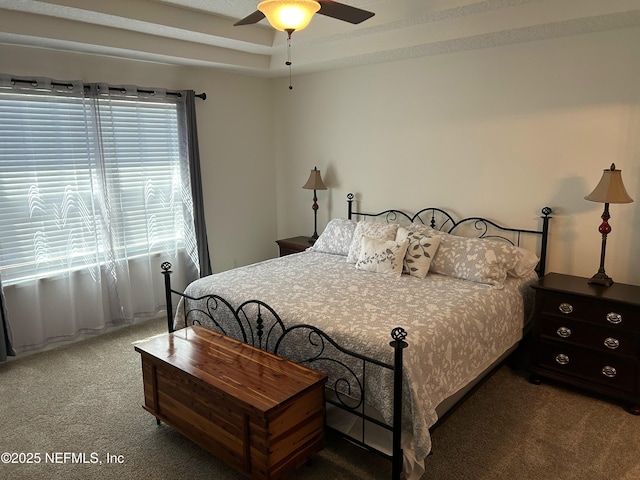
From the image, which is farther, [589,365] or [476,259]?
[476,259]

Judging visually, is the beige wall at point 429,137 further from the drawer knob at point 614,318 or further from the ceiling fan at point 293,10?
the ceiling fan at point 293,10

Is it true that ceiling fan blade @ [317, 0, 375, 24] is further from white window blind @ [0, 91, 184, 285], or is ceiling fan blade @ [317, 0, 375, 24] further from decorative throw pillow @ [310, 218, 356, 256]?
white window blind @ [0, 91, 184, 285]

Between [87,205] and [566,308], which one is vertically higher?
[87,205]

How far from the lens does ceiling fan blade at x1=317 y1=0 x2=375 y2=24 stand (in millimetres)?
2450

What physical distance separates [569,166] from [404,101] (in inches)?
61.3

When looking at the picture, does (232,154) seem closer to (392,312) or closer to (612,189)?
(392,312)

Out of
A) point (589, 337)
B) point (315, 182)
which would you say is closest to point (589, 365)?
point (589, 337)

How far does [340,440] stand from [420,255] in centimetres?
153

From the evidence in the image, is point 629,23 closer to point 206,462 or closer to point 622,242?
point 622,242

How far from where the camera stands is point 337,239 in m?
4.45

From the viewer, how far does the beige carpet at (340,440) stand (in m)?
2.50

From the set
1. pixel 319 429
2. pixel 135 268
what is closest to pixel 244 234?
pixel 135 268

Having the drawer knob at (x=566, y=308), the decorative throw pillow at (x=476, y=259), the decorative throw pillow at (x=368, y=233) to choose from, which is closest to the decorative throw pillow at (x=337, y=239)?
the decorative throw pillow at (x=368, y=233)

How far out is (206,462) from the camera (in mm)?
2582
